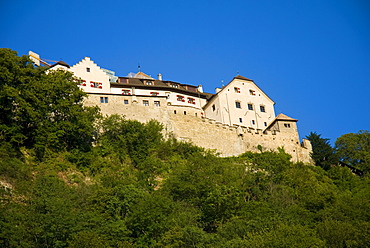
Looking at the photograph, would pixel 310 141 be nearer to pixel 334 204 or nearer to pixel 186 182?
pixel 334 204

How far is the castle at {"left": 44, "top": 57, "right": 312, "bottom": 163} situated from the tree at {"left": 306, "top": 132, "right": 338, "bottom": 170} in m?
0.66

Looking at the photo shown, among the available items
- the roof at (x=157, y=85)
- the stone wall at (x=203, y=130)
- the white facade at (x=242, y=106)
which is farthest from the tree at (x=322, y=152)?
the roof at (x=157, y=85)

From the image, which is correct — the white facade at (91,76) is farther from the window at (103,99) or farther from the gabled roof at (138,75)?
the gabled roof at (138,75)

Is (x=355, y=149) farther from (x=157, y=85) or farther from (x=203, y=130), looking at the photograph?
(x=157, y=85)

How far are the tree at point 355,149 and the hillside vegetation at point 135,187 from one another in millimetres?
5508

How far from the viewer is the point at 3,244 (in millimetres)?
31266

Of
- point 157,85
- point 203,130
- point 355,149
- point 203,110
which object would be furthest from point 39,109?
point 355,149

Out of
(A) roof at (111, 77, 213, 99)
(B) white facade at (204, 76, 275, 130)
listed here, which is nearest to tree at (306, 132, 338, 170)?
(B) white facade at (204, 76, 275, 130)

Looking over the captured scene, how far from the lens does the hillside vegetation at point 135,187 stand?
115 ft

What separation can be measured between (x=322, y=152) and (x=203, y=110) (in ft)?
48.7

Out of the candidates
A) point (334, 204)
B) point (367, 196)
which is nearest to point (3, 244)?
point (334, 204)

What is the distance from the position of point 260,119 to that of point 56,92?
26133 mm

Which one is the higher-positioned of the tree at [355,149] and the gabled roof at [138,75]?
the gabled roof at [138,75]

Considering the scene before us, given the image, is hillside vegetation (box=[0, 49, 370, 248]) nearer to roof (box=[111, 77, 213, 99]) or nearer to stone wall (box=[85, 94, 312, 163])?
stone wall (box=[85, 94, 312, 163])
